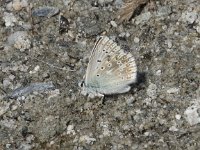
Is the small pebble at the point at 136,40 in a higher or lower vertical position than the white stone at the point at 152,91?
higher

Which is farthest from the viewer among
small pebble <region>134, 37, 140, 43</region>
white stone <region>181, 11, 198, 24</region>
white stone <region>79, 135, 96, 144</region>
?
white stone <region>181, 11, 198, 24</region>

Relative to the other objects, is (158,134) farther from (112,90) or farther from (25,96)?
(25,96)

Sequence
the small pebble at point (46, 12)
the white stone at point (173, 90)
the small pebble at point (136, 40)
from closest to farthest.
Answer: the white stone at point (173, 90)
the small pebble at point (136, 40)
the small pebble at point (46, 12)

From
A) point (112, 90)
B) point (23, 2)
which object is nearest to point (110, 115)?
point (112, 90)

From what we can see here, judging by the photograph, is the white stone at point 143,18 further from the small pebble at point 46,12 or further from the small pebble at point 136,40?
the small pebble at point 46,12

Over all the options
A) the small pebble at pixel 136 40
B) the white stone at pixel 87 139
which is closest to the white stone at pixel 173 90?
the small pebble at pixel 136 40

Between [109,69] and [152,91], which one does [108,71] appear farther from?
[152,91]

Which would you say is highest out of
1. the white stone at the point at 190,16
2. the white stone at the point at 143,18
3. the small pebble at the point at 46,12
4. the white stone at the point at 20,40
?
the white stone at the point at 190,16

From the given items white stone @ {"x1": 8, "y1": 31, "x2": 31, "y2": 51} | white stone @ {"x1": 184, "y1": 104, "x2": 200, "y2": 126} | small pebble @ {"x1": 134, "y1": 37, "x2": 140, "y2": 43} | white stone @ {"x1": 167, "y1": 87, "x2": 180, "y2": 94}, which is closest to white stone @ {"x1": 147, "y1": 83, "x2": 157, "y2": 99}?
white stone @ {"x1": 167, "y1": 87, "x2": 180, "y2": 94}

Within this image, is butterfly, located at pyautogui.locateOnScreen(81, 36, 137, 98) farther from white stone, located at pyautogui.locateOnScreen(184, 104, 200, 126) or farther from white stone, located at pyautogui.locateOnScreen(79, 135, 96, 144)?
white stone, located at pyautogui.locateOnScreen(184, 104, 200, 126)
